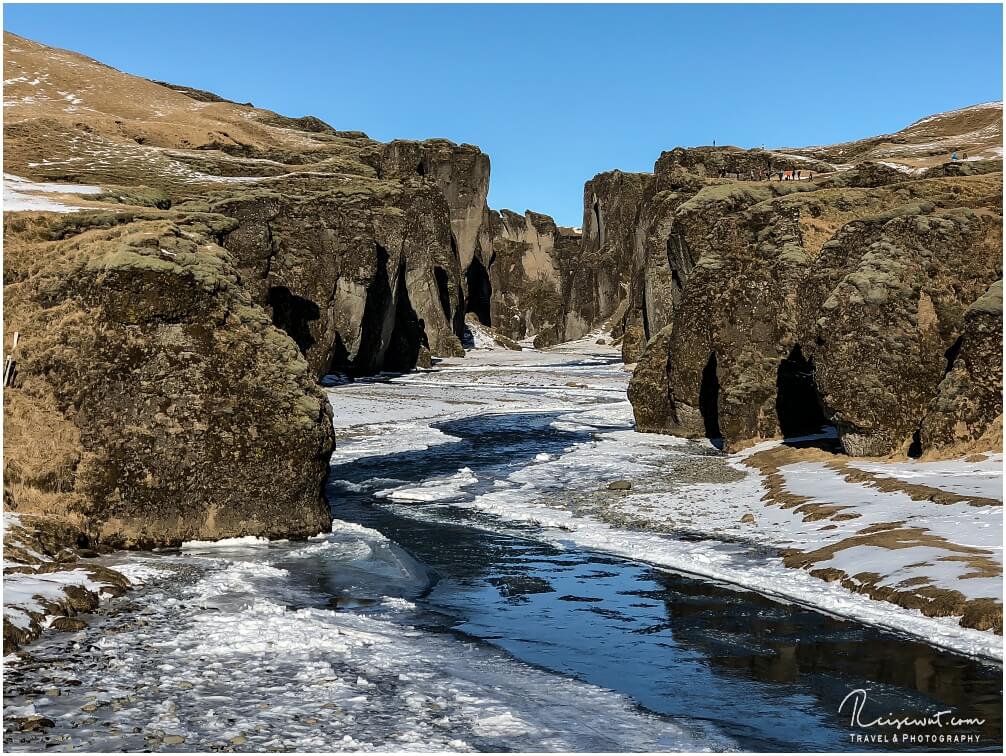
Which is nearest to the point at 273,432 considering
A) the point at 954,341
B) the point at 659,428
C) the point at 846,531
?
the point at 846,531

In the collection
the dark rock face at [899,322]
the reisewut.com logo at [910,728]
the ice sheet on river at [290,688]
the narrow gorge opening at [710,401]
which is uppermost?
the dark rock face at [899,322]

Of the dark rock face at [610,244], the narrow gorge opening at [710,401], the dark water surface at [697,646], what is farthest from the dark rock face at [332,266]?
the dark rock face at [610,244]

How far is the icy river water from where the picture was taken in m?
10.0

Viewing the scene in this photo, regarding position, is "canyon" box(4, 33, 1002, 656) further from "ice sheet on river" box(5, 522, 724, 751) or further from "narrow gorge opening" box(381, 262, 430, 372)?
"ice sheet on river" box(5, 522, 724, 751)

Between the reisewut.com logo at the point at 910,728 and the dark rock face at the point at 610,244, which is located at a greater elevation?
the dark rock face at the point at 610,244

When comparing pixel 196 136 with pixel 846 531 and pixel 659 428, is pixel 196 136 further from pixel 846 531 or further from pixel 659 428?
pixel 846 531

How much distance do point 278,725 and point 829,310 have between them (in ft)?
85.6

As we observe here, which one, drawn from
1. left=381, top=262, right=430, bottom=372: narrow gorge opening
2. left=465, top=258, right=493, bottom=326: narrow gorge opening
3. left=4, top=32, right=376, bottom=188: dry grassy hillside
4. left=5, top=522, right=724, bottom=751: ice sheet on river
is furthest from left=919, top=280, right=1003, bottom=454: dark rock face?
left=465, top=258, right=493, bottom=326: narrow gorge opening

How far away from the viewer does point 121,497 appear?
1930cm

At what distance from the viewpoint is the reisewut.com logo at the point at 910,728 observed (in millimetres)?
10219

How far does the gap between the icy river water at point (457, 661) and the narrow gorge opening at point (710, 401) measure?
19986mm

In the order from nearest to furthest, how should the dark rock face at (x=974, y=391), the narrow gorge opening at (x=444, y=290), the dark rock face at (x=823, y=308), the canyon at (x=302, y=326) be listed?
the canyon at (x=302, y=326) → the dark rock face at (x=974, y=391) → the dark rock face at (x=823, y=308) → the narrow gorge opening at (x=444, y=290)

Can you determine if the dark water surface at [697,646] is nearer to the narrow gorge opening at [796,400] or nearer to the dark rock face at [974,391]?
the dark rock face at [974,391]

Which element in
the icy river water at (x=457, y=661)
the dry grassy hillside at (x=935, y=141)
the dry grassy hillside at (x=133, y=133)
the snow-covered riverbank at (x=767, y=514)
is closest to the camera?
the icy river water at (x=457, y=661)
